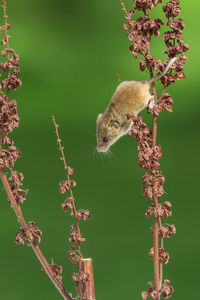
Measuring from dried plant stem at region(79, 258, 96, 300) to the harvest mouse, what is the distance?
0.41 meters

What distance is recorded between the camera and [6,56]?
704 millimetres

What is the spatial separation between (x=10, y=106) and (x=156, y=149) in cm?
22

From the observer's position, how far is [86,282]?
0.74m

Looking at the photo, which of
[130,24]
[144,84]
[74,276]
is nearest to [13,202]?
[74,276]

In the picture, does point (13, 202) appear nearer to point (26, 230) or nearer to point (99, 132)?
point (26, 230)

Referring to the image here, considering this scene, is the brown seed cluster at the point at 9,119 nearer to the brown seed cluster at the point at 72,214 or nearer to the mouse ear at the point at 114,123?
the brown seed cluster at the point at 72,214

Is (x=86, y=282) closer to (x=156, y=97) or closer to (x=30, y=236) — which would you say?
(x=30, y=236)

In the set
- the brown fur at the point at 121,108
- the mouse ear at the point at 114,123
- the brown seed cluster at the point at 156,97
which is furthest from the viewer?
the mouse ear at the point at 114,123

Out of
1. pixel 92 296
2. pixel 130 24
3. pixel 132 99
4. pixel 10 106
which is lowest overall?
pixel 92 296

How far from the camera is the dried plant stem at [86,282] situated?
0.74 m

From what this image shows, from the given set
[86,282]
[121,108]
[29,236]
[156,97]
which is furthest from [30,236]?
[121,108]

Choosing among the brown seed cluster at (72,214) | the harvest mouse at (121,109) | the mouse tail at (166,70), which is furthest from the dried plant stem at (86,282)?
the harvest mouse at (121,109)

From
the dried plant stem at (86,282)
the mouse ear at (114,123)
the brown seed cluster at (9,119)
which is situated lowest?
the dried plant stem at (86,282)

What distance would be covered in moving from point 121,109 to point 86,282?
18.8 inches
